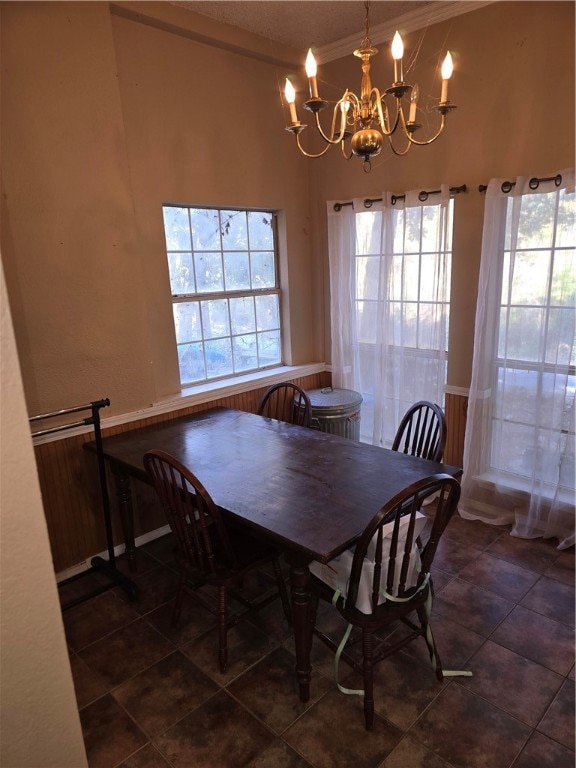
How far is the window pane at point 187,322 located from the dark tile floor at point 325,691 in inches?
61.2

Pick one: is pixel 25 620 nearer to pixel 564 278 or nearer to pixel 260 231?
pixel 564 278

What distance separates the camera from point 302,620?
175cm

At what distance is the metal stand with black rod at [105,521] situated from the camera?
7.81ft

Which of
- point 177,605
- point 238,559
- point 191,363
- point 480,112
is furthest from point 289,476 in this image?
point 480,112

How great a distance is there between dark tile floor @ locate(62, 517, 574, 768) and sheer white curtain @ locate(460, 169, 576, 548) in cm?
49

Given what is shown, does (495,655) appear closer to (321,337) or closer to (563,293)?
(563,293)

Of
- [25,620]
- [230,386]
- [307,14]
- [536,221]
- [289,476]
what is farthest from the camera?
[230,386]

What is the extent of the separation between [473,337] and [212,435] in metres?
1.71

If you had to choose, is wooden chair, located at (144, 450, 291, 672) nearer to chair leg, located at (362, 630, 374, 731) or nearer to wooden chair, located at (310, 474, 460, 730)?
wooden chair, located at (310, 474, 460, 730)

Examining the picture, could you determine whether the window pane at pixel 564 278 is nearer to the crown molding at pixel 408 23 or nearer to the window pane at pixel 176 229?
the crown molding at pixel 408 23

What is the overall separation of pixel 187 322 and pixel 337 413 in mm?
1169

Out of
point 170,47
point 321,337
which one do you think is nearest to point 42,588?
point 170,47

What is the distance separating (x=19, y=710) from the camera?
675mm

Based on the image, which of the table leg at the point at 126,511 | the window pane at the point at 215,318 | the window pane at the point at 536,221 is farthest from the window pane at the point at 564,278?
the table leg at the point at 126,511
